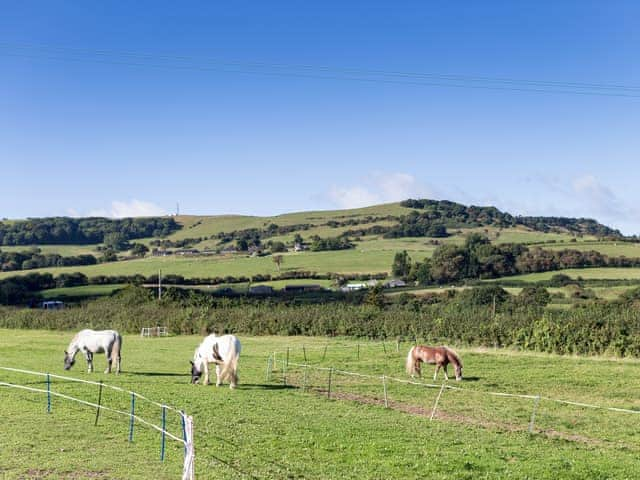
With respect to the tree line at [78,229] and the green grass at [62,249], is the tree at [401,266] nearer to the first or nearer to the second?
Result: the green grass at [62,249]

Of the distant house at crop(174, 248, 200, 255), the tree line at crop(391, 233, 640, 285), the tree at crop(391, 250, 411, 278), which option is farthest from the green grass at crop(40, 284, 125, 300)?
the distant house at crop(174, 248, 200, 255)

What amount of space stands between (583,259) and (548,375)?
70599 millimetres

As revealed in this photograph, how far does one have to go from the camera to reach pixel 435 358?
32.7 meters

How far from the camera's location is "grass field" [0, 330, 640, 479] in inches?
616

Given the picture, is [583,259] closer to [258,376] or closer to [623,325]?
[623,325]

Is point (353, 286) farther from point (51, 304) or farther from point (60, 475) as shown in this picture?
point (60, 475)

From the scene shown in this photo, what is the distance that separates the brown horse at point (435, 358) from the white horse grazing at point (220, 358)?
915 centimetres

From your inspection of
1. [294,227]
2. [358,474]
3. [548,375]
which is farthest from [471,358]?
[294,227]

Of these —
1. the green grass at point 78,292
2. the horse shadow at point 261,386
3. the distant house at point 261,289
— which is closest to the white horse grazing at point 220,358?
Answer: the horse shadow at point 261,386

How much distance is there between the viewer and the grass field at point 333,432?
15.7m

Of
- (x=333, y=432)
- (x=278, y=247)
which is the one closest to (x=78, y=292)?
(x=278, y=247)

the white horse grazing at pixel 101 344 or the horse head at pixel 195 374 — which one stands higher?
the white horse grazing at pixel 101 344

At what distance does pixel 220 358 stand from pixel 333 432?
1042cm

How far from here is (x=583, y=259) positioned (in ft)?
326
